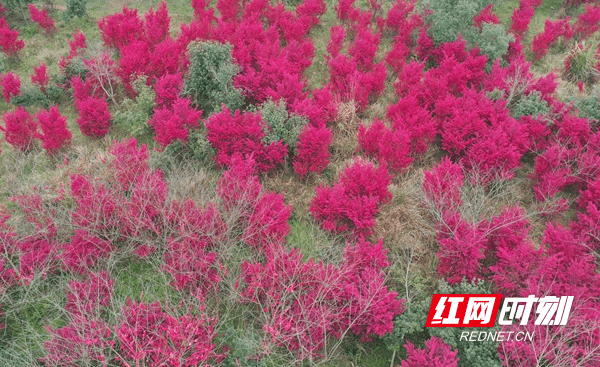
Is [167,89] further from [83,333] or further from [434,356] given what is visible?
[434,356]

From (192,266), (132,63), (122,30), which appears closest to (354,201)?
(192,266)

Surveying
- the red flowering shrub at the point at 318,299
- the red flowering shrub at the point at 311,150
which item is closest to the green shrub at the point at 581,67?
the red flowering shrub at the point at 311,150

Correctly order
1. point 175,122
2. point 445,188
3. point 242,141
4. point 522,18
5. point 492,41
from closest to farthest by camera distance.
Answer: point 445,188
point 242,141
point 175,122
point 492,41
point 522,18

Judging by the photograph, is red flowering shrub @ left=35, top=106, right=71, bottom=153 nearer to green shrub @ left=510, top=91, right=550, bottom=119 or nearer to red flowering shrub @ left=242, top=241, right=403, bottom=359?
red flowering shrub @ left=242, top=241, right=403, bottom=359

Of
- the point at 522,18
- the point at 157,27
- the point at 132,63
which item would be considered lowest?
the point at 132,63

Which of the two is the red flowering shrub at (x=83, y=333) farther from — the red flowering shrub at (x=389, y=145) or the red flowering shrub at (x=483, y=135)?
the red flowering shrub at (x=483, y=135)

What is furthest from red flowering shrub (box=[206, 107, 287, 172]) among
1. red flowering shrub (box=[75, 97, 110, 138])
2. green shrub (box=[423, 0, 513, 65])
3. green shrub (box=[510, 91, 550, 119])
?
green shrub (box=[423, 0, 513, 65])

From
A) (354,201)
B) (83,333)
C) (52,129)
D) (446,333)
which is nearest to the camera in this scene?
(83,333)
